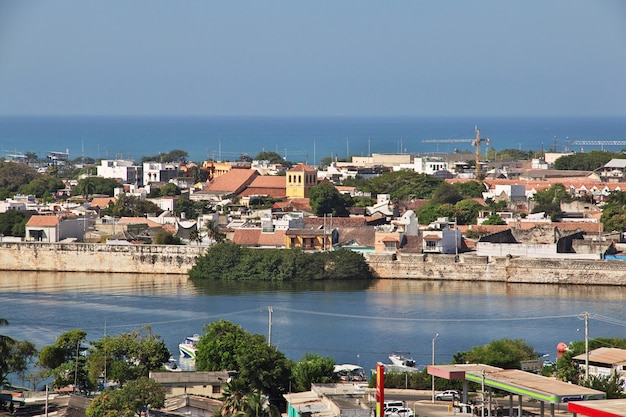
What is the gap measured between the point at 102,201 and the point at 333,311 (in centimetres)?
1211

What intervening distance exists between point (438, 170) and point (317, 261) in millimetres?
14932

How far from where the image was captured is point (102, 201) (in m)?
28.6

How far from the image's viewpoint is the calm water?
1538cm

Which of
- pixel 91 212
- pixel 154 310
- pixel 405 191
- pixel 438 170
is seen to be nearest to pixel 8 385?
pixel 154 310

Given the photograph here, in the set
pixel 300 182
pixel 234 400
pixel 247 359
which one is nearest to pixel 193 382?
pixel 247 359

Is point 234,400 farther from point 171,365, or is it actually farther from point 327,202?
point 327,202

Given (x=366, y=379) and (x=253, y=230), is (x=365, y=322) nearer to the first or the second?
(x=366, y=379)

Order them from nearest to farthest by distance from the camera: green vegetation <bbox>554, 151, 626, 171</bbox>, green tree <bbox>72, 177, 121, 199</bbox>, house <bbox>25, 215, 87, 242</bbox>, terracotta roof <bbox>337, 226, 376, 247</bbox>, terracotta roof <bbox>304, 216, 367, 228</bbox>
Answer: terracotta roof <bbox>337, 226, 376, 247</bbox>, house <bbox>25, 215, 87, 242</bbox>, terracotta roof <bbox>304, 216, 367, 228</bbox>, green tree <bbox>72, 177, 121, 199</bbox>, green vegetation <bbox>554, 151, 626, 171</bbox>

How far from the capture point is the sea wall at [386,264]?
811 inches

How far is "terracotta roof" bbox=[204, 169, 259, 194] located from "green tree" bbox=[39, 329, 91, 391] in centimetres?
1698

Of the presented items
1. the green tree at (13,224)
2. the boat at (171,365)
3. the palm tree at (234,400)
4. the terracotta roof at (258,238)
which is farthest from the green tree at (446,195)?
the palm tree at (234,400)

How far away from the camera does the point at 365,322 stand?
16625mm

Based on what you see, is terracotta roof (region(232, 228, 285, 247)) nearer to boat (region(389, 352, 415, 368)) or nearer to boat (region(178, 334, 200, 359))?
boat (region(178, 334, 200, 359))

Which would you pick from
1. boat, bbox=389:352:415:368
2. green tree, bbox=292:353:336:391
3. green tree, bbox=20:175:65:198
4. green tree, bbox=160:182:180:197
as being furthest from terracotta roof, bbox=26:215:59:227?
green tree, bbox=292:353:336:391
